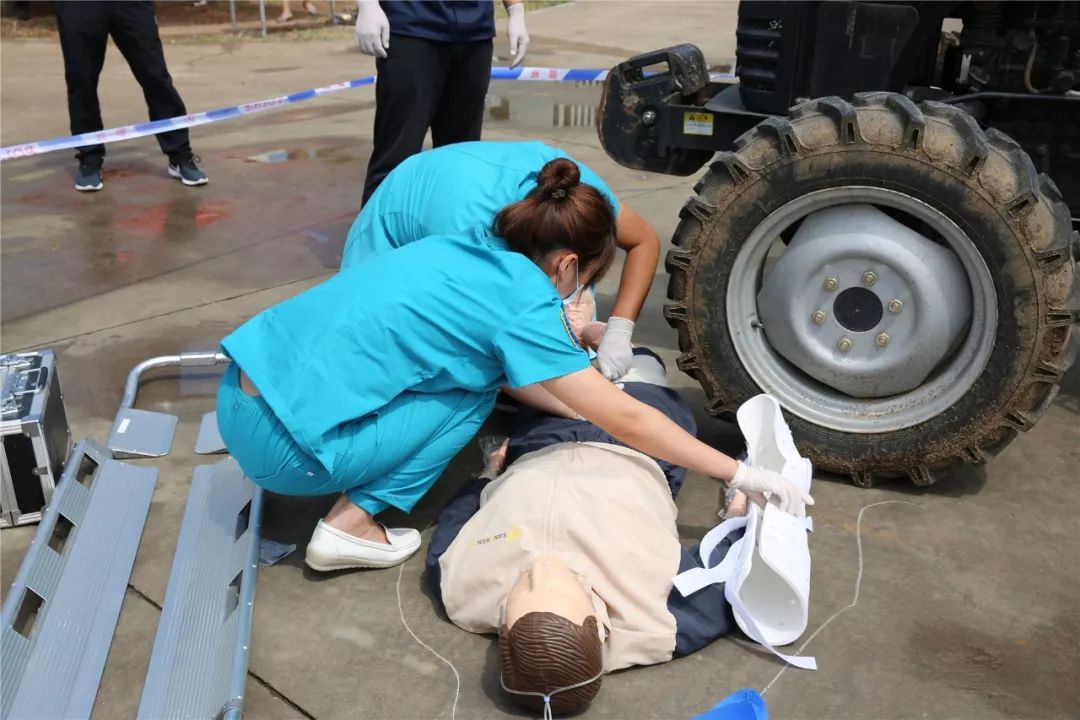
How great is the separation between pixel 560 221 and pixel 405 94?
1.75m

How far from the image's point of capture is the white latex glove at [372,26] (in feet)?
12.3

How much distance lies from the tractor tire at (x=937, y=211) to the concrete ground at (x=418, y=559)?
6.9 inches

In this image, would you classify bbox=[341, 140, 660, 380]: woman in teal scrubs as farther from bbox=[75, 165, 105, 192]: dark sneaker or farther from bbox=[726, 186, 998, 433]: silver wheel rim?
bbox=[75, 165, 105, 192]: dark sneaker

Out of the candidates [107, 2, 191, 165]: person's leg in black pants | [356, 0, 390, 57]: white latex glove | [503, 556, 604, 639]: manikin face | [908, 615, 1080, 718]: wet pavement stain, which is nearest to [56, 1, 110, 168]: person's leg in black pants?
[107, 2, 191, 165]: person's leg in black pants

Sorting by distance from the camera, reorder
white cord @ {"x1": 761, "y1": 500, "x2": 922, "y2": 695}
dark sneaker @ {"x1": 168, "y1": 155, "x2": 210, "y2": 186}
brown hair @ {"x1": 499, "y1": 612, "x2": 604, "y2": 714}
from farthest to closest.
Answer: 1. dark sneaker @ {"x1": 168, "y1": 155, "x2": 210, "y2": 186}
2. white cord @ {"x1": 761, "y1": 500, "x2": 922, "y2": 695}
3. brown hair @ {"x1": 499, "y1": 612, "x2": 604, "y2": 714}

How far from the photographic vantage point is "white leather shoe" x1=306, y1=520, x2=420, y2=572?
2.57 metres

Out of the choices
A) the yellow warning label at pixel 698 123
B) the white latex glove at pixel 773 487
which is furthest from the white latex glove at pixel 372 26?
the white latex glove at pixel 773 487

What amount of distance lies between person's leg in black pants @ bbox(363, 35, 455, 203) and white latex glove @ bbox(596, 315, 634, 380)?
131cm

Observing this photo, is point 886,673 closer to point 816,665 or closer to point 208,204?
point 816,665

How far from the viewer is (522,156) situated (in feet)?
→ 9.62

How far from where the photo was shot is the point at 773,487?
247 centimetres

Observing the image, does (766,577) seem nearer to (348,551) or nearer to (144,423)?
(348,551)

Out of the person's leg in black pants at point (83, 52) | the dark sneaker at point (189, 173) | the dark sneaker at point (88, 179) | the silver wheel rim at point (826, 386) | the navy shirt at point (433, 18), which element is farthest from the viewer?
the dark sneaker at point (189, 173)

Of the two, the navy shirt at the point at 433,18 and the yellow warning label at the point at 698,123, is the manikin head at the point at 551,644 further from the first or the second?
the navy shirt at the point at 433,18
